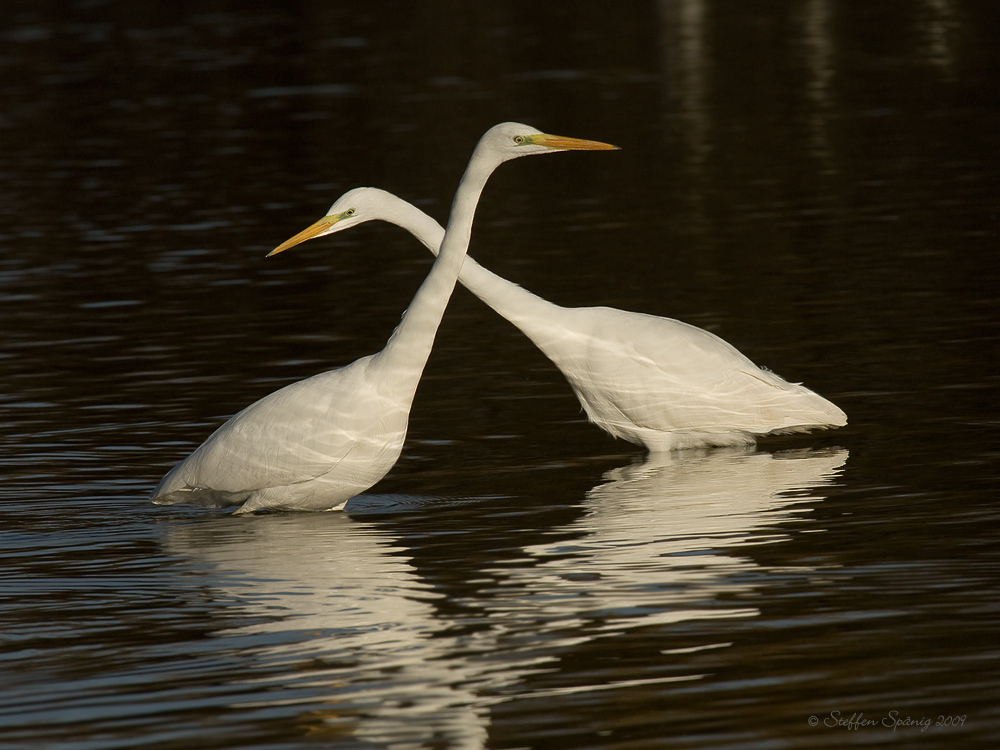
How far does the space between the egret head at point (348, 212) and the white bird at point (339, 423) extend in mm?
14

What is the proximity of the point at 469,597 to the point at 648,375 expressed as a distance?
10.3 ft

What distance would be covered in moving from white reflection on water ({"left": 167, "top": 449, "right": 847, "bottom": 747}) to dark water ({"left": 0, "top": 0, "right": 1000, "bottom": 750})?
0.03 m

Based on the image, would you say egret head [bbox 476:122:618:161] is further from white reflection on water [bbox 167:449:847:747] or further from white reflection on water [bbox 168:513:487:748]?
white reflection on water [bbox 168:513:487:748]

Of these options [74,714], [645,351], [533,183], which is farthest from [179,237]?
[74,714]

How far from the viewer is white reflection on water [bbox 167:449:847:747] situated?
6555 millimetres

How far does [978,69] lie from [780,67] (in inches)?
169

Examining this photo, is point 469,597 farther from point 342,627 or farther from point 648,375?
point 648,375

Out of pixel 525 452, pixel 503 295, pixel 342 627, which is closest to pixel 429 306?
pixel 503 295

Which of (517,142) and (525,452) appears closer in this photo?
(517,142)

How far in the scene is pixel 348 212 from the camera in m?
9.85

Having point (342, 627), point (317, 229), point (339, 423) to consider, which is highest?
point (317, 229)

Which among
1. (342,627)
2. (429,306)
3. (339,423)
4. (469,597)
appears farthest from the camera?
(429,306)

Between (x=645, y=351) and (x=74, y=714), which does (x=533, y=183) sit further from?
(x=74, y=714)

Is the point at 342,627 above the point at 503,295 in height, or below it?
below
